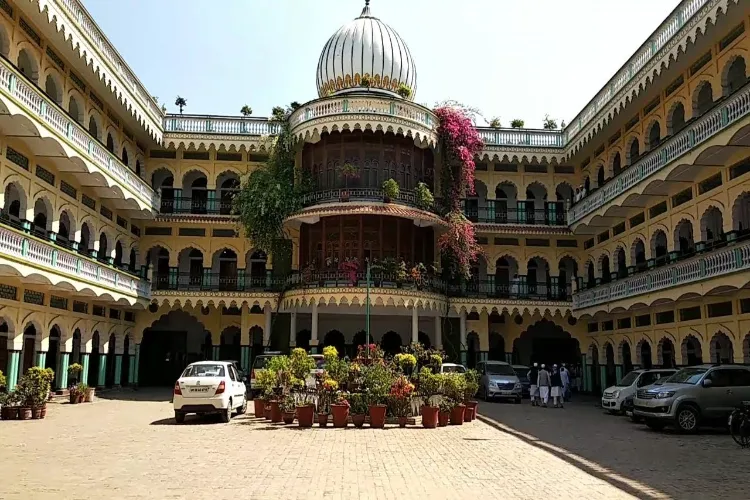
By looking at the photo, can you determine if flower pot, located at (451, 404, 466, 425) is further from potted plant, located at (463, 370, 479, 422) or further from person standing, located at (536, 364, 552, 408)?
person standing, located at (536, 364, 552, 408)

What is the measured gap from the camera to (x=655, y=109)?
2694 cm

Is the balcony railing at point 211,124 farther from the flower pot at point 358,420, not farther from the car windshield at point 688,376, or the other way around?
the car windshield at point 688,376

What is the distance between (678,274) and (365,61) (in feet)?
59.5

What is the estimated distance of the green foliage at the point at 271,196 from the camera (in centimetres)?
3070

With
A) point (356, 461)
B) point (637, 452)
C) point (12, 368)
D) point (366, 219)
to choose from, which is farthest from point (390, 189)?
point (356, 461)

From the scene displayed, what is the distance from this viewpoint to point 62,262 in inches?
860

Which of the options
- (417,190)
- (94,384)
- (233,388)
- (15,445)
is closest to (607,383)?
(417,190)

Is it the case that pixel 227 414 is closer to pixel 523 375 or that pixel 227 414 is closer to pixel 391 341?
pixel 391 341

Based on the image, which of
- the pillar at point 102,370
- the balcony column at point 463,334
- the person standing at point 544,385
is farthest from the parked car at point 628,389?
the pillar at point 102,370

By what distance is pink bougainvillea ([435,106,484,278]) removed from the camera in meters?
31.5

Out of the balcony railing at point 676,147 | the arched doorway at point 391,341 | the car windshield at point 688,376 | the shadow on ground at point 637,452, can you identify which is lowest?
the shadow on ground at point 637,452

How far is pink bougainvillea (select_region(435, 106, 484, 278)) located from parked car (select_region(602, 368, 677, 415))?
9.94m

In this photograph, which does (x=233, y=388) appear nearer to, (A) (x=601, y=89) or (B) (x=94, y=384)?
(B) (x=94, y=384)

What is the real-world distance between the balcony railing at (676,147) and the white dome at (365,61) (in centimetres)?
1086
